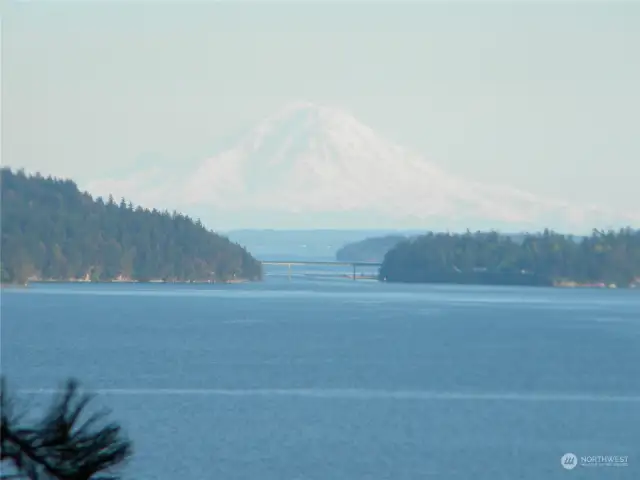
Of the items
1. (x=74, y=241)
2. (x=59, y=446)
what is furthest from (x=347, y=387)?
(x=74, y=241)

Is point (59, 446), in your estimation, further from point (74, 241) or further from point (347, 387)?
point (74, 241)

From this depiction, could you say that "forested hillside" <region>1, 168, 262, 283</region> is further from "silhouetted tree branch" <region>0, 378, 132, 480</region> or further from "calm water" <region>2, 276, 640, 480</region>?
"silhouetted tree branch" <region>0, 378, 132, 480</region>

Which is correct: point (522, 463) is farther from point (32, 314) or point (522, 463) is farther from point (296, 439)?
point (32, 314)

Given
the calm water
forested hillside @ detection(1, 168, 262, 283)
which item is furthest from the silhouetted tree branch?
forested hillside @ detection(1, 168, 262, 283)

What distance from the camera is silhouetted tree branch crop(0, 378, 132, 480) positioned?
5113mm

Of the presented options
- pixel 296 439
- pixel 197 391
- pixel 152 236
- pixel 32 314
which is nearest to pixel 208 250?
pixel 152 236

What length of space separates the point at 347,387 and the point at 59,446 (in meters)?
44.9

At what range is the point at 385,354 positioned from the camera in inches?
2694

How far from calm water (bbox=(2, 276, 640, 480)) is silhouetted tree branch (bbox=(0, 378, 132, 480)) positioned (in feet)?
78.0

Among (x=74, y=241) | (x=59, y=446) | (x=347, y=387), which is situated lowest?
(x=347, y=387)

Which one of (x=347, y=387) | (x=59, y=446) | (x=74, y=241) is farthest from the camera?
(x=74, y=241)

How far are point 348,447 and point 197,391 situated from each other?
548 inches

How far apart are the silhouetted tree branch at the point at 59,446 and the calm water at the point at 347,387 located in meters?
23.8

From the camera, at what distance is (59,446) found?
203 inches
